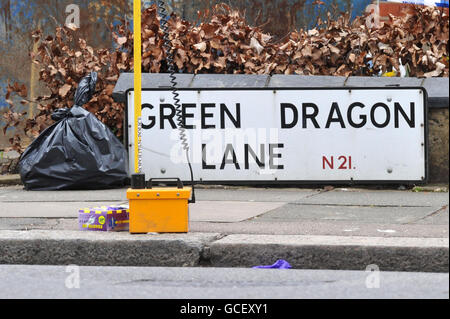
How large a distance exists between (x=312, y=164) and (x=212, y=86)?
4.40 feet

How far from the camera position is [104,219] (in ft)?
→ 23.4

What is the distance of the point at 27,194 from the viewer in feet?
32.6

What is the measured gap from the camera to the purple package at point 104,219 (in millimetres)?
7129

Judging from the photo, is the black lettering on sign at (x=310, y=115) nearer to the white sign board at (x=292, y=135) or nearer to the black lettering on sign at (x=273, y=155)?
the white sign board at (x=292, y=135)

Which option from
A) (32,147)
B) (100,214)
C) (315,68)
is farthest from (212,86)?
(100,214)

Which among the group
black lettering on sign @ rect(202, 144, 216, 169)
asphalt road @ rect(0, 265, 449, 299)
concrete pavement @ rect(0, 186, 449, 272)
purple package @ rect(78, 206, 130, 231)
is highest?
black lettering on sign @ rect(202, 144, 216, 169)

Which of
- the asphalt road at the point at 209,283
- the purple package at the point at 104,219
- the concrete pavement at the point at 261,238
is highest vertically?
the purple package at the point at 104,219

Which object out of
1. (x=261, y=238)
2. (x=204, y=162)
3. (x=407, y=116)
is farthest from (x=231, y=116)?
(x=261, y=238)

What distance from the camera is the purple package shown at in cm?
713

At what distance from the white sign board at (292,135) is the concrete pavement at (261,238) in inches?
46.4

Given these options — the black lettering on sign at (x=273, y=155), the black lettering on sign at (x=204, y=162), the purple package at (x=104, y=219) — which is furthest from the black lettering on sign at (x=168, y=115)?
the purple package at (x=104, y=219)

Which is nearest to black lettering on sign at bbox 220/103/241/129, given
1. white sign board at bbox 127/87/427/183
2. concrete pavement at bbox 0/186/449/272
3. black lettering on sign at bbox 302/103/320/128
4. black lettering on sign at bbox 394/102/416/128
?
white sign board at bbox 127/87/427/183

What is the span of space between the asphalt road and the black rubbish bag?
11.5 feet

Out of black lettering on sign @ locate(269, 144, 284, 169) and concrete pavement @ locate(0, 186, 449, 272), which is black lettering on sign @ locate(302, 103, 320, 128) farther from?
concrete pavement @ locate(0, 186, 449, 272)
